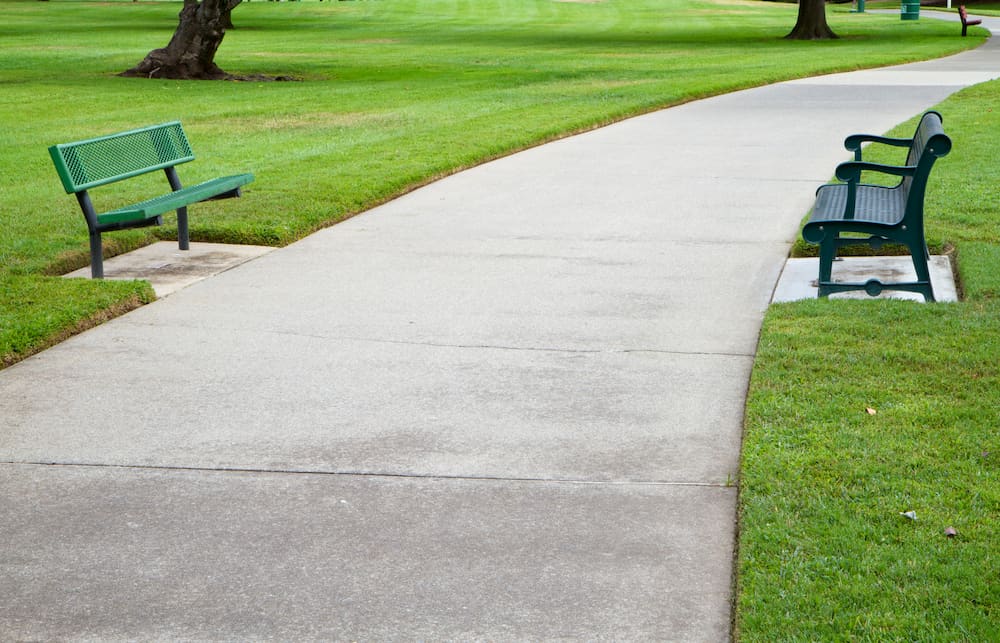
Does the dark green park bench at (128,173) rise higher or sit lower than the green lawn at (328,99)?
higher

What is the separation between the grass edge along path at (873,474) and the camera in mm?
3520

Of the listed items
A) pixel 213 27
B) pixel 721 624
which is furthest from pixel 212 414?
pixel 213 27

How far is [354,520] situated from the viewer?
427 centimetres

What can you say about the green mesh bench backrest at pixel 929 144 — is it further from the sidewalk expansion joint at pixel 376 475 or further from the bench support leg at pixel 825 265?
the sidewalk expansion joint at pixel 376 475

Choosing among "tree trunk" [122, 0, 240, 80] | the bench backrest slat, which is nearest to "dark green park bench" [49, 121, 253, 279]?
the bench backrest slat

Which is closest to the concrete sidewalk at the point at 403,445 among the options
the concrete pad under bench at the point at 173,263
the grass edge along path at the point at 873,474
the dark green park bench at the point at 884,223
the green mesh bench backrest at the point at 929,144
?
the grass edge along path at the point at 873,474

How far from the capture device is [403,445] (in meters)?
4.97

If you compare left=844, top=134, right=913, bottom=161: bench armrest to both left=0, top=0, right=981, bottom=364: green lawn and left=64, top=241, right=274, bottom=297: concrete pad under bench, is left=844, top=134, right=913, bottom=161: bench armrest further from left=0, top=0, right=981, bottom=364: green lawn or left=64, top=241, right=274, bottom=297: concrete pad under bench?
left=64, top=241, right=274, bottom=297: concrete pad under bench

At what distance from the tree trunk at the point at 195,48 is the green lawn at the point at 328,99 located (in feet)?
3.63

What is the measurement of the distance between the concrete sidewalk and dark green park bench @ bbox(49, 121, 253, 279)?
75cm

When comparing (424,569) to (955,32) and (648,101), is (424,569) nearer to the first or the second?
(648,101)

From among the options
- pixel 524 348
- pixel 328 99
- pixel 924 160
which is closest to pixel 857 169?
pixel 924 160

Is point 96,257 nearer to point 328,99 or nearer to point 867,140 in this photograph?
point 867,140

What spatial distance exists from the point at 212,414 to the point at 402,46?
1249 inches
